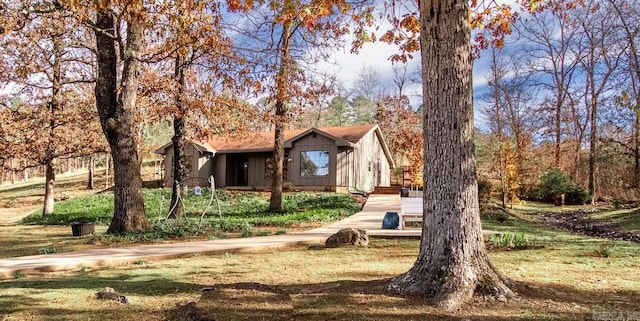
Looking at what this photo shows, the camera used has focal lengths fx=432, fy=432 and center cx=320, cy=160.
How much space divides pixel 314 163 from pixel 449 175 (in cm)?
1909

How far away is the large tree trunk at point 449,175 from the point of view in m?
→ 3.88

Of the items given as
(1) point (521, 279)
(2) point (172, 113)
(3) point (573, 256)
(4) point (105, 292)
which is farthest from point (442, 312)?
(2) point (172, 113)

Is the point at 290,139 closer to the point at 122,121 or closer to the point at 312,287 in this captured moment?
the point at 122,121

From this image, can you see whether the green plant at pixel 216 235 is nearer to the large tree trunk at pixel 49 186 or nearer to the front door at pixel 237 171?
the large tree trunk at pixel 49 186

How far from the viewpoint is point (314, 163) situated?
23000 millimetres

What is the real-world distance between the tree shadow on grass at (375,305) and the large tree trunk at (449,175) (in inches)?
8.2

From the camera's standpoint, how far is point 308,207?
1705cm

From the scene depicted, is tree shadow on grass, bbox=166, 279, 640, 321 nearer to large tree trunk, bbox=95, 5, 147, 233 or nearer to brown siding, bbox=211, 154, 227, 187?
large tree trunk, bbox=95, 5, 147, 233

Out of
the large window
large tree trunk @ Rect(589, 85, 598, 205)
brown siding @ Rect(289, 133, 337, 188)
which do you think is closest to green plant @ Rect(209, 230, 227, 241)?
brown siding @ Rect(289, 133, 337, 188)

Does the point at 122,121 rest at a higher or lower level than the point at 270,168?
higher

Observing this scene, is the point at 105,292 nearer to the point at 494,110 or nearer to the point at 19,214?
the point at 19,214

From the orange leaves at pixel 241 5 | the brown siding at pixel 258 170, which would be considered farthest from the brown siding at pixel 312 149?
the orange leaves at pixel 241 5

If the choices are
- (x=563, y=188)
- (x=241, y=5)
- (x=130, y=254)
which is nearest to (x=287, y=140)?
(x=563, y=188)

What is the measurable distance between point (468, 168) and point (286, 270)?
9.62 feet
